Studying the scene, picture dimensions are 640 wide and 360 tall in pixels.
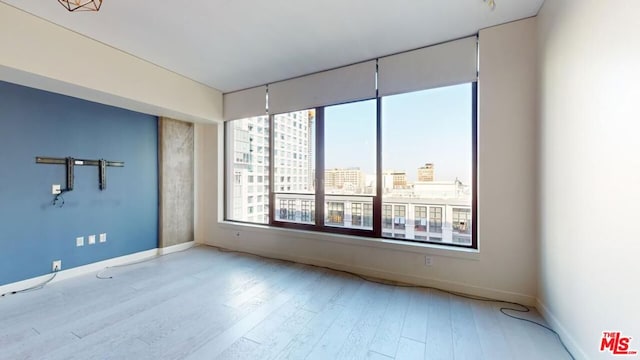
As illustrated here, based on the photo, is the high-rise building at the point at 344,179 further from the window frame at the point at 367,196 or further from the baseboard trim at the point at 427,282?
the baseboard trim at the point at 427,282

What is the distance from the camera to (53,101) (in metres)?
3.17

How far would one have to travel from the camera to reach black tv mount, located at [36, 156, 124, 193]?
3.13 m

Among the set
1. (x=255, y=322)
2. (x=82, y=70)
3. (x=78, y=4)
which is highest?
(x=82, y=70)

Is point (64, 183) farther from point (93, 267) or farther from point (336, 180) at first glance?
point (336, 180)

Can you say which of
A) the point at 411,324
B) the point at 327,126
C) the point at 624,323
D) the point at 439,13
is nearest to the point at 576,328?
the point at 624,323

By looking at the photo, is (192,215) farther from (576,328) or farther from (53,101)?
(576,328)

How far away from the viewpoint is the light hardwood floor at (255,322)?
1869 mm

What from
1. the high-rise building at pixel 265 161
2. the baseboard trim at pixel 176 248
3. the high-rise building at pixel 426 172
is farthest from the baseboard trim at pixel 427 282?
the baseboard trim at pixel 176 248

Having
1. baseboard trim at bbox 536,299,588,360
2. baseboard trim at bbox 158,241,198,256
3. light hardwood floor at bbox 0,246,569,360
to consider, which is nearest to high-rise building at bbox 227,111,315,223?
baseboard trim at bbox 158,241,198,256

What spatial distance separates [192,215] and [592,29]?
5.63 meters

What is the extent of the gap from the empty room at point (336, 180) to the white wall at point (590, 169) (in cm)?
2

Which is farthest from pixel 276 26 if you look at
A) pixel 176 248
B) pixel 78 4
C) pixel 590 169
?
pixel 176 248

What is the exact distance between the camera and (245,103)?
14.9 ft

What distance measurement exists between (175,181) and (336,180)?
3026 mm
